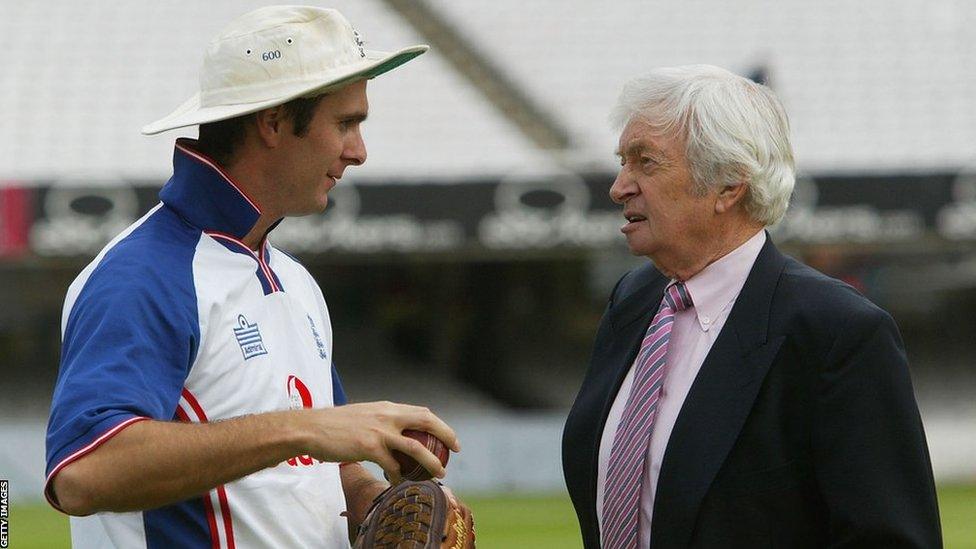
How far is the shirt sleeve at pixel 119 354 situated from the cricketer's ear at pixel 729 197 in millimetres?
1186

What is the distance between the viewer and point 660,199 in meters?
2.99

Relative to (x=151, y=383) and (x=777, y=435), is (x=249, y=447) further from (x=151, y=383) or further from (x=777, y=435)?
(x=777, y=435)

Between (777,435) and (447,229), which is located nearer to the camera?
(777,435)

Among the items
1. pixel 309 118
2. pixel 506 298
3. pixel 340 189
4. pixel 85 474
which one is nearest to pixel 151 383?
pixel 85 474

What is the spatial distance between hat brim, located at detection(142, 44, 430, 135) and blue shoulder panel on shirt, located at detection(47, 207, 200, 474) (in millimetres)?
256

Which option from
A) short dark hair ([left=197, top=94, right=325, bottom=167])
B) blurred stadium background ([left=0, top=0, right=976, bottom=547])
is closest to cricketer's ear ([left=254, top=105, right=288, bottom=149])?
short dark hair ([left=197, top=94, right=325, bottom=167])

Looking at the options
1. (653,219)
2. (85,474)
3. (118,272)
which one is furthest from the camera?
(653,219)

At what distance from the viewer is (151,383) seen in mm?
2318

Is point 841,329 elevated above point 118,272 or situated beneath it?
situated beneath

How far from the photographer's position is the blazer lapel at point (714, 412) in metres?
2.80

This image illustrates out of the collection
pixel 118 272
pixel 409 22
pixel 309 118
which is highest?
pixel 309 118

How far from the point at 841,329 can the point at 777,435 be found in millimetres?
262

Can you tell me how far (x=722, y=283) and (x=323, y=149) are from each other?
3.13 ft

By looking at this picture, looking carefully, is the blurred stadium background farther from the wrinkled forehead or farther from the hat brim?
the hat brim
